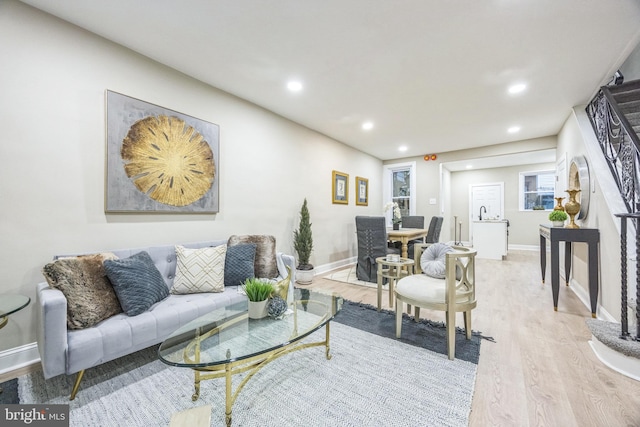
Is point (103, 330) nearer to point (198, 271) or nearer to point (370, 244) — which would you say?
point (198, 271)

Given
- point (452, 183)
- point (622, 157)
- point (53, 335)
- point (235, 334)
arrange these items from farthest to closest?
point (452, 183) < point (622, 157) < point (235, 334) < point (53, 335)

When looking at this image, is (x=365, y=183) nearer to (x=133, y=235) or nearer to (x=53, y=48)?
(x=133, y=235)

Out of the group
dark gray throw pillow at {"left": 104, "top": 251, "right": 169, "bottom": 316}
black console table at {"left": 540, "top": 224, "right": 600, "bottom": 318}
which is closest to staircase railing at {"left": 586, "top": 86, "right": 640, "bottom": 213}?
black console table at {"left": 540, "top": 224, "right": 600, "bottom": 318}

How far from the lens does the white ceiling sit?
76.0 inches

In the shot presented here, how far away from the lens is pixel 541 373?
182cm

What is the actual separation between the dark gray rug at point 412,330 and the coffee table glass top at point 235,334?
2.26ft

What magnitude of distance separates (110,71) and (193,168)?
103 cm

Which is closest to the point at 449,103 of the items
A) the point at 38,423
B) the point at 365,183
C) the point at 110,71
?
the point at 365,183

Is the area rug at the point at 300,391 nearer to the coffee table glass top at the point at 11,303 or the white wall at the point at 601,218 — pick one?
the coffee table glass top at the point at 11,303

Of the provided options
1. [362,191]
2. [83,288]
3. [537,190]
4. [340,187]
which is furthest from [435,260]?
[537,190]

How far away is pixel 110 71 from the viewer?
232cm

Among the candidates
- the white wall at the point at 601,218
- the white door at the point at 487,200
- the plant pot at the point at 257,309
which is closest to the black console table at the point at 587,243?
the white wall at the point at 601,218

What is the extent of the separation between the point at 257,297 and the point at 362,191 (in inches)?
180

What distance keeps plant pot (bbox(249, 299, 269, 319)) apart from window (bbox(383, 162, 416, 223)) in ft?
17.3
